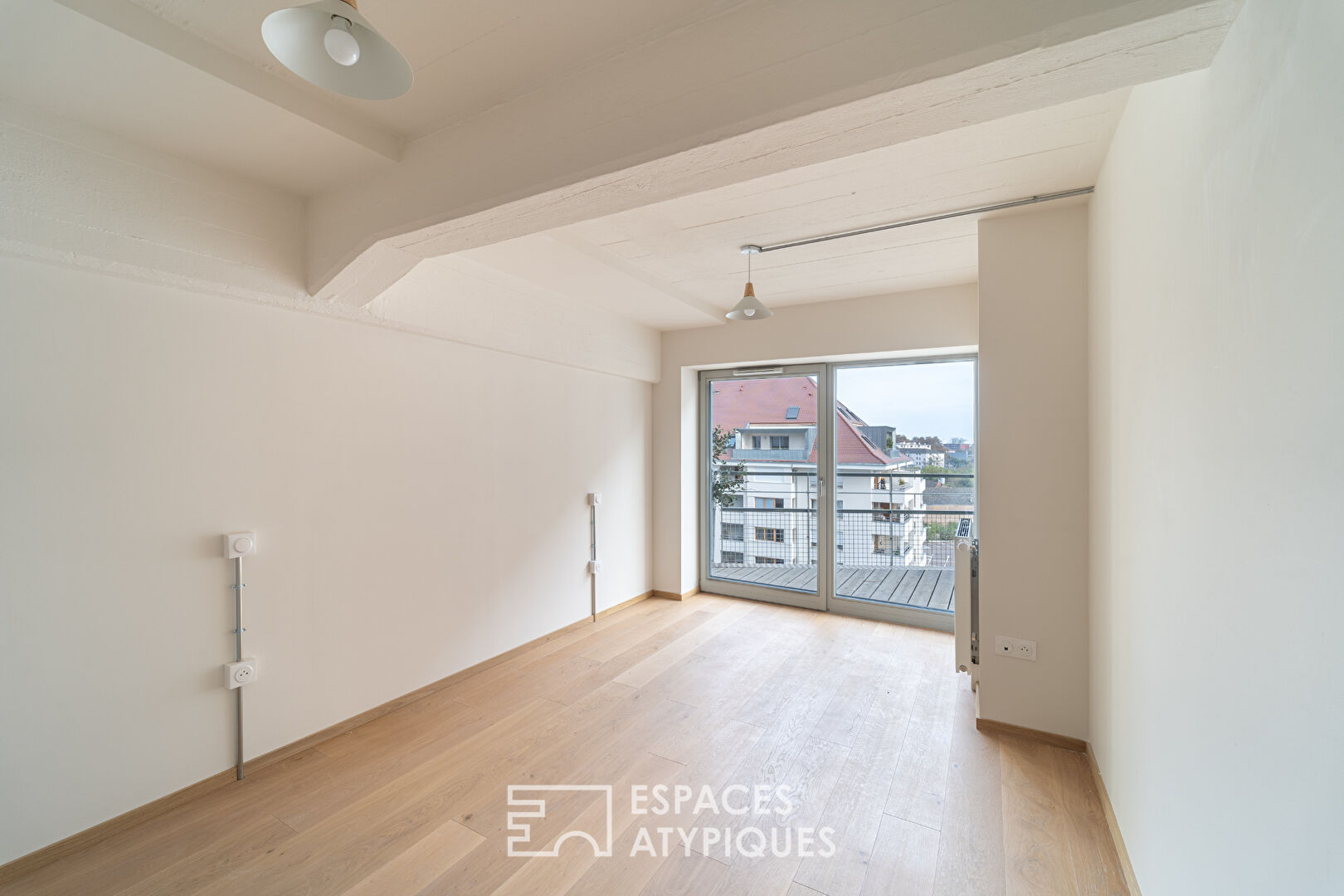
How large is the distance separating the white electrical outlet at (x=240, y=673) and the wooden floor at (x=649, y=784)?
1.38ft

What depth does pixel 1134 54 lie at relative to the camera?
1135mm

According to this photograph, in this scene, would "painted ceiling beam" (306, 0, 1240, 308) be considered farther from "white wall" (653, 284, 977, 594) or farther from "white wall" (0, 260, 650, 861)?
"white wall" (653, 284, 977, 594)

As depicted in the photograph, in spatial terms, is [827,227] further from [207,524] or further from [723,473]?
[207,524]

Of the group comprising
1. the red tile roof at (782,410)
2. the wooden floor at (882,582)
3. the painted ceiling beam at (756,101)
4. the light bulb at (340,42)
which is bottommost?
the wooden floor at (882,582)

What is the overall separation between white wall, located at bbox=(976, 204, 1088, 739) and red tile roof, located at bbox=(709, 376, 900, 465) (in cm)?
174

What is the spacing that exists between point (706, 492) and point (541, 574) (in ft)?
6.50

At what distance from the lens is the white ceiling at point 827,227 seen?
2.10m

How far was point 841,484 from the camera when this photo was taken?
471 cm

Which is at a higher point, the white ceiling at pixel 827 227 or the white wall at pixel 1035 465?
the white ceiling at pixel 827 227

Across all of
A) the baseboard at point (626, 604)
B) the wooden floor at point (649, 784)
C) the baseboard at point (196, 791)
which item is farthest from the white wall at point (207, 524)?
the baseboard at point (626, 604)

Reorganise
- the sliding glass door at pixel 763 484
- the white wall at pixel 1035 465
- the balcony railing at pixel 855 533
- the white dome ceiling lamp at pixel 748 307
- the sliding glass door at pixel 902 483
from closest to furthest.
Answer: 1. the white wall at pixel 1035 465
2. the white dome ceiling lamp at pixel 748 307
3. the sliding glass door at pixel 902 483
4. the balcony railing at pixel 855 533
5. the sliding glass door at pixel 763 484

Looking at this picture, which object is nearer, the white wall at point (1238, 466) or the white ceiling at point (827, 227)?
the white wall at point (1238, 466)

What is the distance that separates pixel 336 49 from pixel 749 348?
155 inches

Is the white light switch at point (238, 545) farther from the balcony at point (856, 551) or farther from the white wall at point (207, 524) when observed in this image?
the balcony at point (856, 551)
